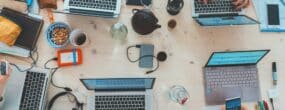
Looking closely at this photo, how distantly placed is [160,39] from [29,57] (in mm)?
548

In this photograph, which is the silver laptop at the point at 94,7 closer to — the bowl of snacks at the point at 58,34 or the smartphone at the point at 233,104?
the bowl of snacks at the point at 58,34

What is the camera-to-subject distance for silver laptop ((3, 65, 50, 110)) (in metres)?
1.57

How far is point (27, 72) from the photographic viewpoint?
1634mm

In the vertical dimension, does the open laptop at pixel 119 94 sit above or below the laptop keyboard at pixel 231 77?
below

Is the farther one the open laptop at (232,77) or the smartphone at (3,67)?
the open laptop at (232,77)

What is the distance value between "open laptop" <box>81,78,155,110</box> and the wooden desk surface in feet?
0.15

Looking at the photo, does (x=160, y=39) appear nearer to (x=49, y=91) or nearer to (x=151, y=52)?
(x=151, y=52)

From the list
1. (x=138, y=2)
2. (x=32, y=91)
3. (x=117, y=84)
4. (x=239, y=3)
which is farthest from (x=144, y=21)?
(x=32, y=91)

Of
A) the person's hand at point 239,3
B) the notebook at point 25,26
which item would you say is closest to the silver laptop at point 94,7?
the notebook at point 25,26

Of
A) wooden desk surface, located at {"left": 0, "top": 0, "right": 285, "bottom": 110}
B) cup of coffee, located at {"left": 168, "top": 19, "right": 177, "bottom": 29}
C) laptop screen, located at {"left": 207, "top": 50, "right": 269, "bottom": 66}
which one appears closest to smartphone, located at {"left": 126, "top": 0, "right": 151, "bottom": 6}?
wooden desk surface, located at {"left": 0, "top": 0, "right": 285, "bottom": 110}

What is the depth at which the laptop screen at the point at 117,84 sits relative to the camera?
170 cm

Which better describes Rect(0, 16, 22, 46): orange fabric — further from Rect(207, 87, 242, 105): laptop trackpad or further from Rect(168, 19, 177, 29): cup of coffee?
Rect(207, 87, 242, 105): laptop trackpad

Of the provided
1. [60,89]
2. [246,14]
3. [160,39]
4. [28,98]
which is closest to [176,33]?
[160,39]

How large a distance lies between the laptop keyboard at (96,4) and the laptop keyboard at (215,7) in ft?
1.17
